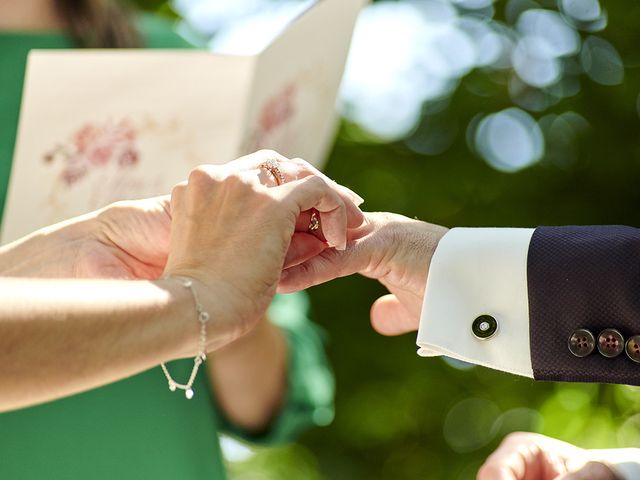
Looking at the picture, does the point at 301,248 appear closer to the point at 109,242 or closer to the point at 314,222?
the point at 314,222

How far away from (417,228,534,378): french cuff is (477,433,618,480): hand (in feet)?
0.56

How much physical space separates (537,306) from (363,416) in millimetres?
2100

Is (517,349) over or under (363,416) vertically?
over

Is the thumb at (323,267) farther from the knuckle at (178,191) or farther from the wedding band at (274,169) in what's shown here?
the knuckle at (178,191)

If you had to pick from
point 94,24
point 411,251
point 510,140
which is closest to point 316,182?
point 411,251

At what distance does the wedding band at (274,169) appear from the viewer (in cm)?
167

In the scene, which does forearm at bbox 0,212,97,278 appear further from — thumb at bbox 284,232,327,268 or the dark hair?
the dark hair

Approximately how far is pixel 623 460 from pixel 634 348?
18 centimetres

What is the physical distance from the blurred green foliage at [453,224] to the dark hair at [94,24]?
4.80ft

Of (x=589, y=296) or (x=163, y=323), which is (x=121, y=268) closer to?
(x=163, y=323)

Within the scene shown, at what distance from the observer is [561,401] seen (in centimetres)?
350

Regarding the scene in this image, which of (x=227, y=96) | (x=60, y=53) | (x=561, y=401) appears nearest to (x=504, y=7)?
(x=561, y=401)

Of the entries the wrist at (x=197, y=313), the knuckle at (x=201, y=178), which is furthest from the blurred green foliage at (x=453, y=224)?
the wrist at (x=197, y=313)

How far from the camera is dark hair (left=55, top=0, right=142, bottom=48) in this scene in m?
2.35
